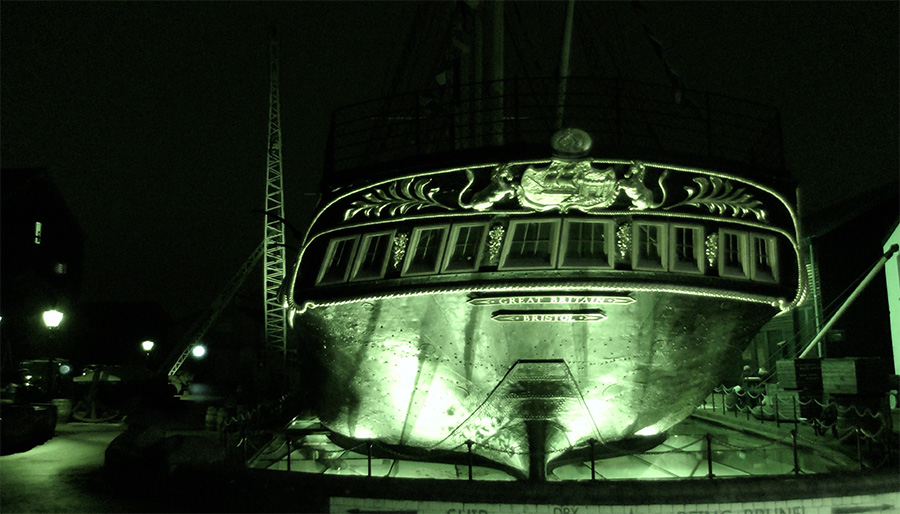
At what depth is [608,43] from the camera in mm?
11273

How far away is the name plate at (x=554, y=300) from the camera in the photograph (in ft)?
Answer: 21.5

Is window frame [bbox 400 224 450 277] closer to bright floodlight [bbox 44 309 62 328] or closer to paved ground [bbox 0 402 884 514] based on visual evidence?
paved ground [bbox 0 402 884 514]

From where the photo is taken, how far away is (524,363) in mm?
6895

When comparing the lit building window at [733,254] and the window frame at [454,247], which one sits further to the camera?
the lit building window at [733,254]

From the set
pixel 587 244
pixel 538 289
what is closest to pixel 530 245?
pixel 538 289

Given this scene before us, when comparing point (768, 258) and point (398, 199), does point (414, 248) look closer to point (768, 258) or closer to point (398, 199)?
point (398, 199)

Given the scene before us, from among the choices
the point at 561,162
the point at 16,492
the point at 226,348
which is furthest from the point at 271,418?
the point at 226,348

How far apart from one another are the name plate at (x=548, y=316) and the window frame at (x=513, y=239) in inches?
18.7

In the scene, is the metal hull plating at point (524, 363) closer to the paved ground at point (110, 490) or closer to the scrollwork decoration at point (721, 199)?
the scrollwork decoration at point (721, 199)

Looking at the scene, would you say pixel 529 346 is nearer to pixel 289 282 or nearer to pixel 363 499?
pixel 363 499

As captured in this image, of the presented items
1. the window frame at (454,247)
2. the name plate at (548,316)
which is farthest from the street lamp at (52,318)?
the name plate at (548,316)

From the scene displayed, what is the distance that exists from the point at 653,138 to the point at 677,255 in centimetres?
133

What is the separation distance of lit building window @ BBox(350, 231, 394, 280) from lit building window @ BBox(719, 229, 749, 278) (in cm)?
333

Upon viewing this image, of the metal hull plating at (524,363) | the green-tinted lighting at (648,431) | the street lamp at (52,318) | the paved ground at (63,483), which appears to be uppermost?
the street lamp at (52,318)
